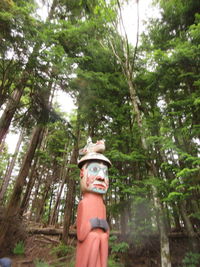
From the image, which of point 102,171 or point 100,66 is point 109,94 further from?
point 102,171

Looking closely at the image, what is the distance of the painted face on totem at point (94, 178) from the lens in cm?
420

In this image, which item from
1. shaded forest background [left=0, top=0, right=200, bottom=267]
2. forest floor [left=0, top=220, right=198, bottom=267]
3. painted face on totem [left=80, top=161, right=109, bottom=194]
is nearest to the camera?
painted face on totem [left=80, top=161, right=109, bottom=194]

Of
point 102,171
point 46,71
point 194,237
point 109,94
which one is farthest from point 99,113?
point 194,237

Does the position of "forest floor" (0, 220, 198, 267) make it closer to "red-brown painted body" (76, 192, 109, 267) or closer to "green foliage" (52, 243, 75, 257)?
"green foliage" (52, 243, 75, 257)

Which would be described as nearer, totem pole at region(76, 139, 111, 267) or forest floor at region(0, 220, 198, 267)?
totem pole at region(76, 139, 111, 267)

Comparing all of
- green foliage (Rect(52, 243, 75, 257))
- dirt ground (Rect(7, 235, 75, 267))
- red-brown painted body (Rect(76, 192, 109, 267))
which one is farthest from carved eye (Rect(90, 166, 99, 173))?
green foliage (Rect(52, 243, 75, 257))

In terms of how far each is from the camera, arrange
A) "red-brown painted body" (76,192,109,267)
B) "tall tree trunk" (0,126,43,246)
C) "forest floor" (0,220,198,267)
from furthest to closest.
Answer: "forest floor" (0,220,198,267) < "tall tree trunk" (0,126,43,246) < "red-brown painted body" (76,192,109,267)

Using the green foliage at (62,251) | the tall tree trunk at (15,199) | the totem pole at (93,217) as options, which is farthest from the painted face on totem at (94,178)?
the green foliage at (62,251)

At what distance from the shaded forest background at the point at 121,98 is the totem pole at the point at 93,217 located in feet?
6.38

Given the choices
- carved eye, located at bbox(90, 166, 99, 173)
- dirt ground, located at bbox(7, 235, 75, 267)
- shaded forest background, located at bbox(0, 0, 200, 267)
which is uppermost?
shaded forest background, located at bbox(0, 0, 200, 267)

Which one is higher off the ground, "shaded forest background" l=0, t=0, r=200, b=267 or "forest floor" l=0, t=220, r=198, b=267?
"shaded forest background" l=0, t=0, r=200, b=267

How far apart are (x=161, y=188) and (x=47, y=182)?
37.6 feet

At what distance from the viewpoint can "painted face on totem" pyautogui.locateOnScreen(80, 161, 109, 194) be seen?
4195mm

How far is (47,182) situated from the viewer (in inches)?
600
